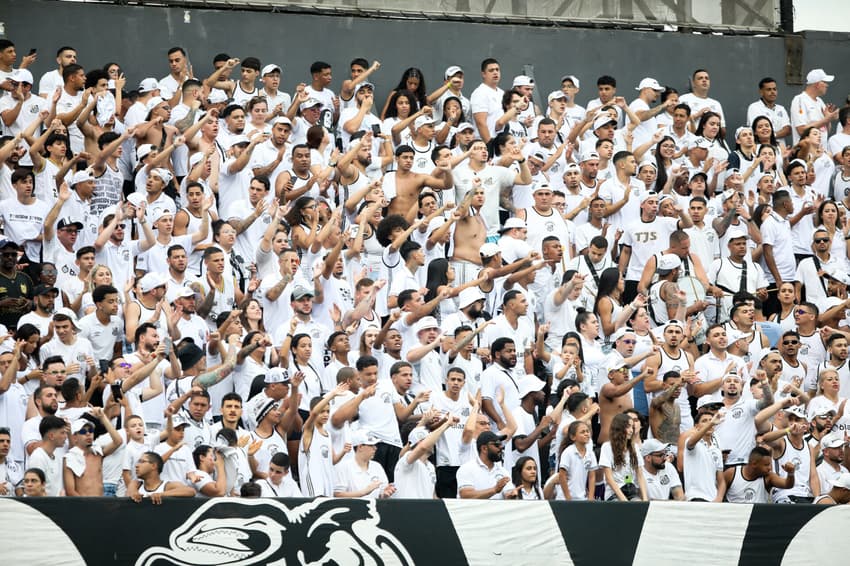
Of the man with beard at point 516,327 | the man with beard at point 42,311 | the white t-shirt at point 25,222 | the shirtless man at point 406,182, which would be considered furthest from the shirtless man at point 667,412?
the white t-shirt at point 25,222

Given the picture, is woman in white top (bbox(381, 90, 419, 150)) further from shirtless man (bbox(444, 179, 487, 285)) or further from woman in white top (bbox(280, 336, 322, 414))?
woman in white top (bbox(280, 336, 322, 414))

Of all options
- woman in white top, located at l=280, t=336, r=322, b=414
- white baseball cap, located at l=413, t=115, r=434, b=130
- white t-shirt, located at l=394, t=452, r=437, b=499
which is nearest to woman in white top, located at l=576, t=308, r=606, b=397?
white t-shirt, located at l=394, t=452, r=437, b=499

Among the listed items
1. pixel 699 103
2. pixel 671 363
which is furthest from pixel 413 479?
pixel 699 103

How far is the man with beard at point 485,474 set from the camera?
1460 cm

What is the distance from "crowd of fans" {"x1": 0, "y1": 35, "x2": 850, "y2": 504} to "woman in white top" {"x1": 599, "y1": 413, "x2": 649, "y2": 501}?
27 mm

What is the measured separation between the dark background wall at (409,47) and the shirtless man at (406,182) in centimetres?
320

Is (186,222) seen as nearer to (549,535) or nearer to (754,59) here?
(549,535)

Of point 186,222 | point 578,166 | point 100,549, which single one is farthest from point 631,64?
point 100,549

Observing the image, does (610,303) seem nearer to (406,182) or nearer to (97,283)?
(406,182)

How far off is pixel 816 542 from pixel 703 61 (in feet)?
32.4

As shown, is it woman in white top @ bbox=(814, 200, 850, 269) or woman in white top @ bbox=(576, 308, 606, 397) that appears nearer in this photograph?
woman in white top @ bbox=(576, 308, 606, 397)

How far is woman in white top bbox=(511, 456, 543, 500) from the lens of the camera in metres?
14.7

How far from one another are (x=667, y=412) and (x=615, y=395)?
0.55 meters

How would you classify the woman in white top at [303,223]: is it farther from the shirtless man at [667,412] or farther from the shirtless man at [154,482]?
the shirtless man at [154,482]
